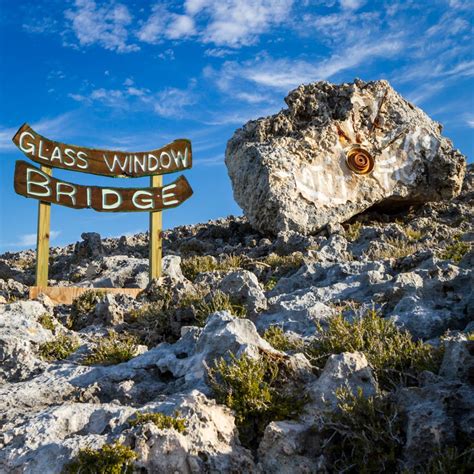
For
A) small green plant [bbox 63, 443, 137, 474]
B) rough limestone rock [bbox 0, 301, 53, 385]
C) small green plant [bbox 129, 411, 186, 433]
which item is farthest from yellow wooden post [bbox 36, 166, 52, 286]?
small green plant [bbox 63, 443, 137, 474]

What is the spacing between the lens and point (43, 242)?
12.1 metres

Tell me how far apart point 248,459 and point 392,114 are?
14841 millimetres

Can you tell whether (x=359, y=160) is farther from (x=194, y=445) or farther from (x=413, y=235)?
(x=194, y=445)

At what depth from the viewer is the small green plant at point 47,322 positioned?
27.4 ft

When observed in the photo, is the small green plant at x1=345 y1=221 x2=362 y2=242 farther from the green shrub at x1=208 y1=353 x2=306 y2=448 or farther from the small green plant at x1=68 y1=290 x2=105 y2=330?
the green shrub at x1=208 y1=353 x2=306 y2=448

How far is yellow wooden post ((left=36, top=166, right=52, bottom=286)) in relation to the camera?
1187cm

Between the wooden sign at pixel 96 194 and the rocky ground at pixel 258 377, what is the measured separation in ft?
9.81

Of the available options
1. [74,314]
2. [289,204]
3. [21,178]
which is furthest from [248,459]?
[289,204]

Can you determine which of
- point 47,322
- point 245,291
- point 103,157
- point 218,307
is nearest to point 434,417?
point 218,307

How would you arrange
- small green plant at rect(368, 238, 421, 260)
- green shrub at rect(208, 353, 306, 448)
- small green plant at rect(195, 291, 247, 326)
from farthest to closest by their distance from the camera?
small green plant at rect(368, 238, 421, 260) < small green plant at rect(195, 291, 247, 326) < green shrub at rect(208, 353, 306, 448)

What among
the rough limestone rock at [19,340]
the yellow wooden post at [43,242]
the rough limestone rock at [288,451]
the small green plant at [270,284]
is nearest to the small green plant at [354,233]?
the small green plant at [270,284]

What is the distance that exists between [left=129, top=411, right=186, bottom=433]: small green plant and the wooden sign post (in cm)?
737

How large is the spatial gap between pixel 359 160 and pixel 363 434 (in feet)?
42.2

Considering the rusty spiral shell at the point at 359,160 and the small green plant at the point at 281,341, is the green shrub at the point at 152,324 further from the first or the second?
the rusty spiral shell at the point at 359,160
